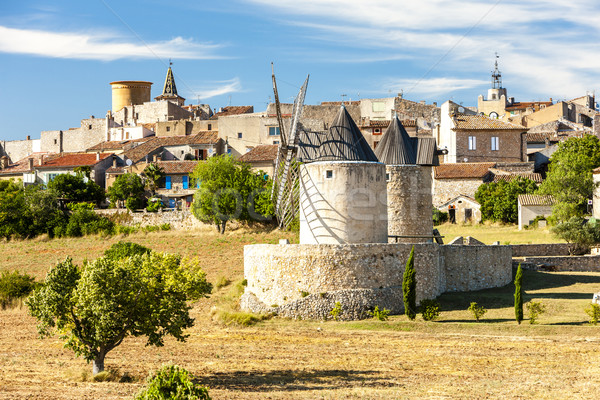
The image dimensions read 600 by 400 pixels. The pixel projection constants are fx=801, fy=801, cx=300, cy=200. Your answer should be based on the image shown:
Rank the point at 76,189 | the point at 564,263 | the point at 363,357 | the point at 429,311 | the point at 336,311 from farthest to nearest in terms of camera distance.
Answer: the point at 76,189 → the point at 564,263 → the point at 336,311 → the point at 429,311 → the point at 363,357

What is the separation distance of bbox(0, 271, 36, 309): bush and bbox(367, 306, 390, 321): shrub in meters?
16.1

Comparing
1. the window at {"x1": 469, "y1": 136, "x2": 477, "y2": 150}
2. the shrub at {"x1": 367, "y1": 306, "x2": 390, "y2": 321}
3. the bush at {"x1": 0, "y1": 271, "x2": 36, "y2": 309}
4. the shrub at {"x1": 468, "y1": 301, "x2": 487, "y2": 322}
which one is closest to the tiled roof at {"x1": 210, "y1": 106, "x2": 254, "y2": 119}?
the window at {"x1": 469, "y1": 136, "x2": 477, "y2": 150}

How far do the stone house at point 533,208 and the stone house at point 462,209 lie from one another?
12.2ft

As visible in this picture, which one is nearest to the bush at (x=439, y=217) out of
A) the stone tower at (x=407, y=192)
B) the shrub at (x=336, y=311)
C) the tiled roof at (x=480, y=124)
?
the tiled roof at (x=480, y=124)

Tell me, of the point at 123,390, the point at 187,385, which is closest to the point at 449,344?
the point at 123,390

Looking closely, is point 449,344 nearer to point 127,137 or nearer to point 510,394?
point 510,394

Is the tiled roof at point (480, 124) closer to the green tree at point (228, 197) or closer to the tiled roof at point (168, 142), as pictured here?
the green tree at point (228, 197)

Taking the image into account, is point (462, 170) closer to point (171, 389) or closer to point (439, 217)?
point (439, 217)

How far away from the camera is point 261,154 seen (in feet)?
208

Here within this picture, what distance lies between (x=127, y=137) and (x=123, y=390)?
65.9 metres

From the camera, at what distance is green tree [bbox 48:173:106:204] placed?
199ft

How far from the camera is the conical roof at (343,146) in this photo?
30.5 metres

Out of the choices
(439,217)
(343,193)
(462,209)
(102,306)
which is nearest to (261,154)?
(439,217)

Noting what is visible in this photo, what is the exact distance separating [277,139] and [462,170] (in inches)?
748
